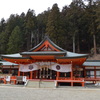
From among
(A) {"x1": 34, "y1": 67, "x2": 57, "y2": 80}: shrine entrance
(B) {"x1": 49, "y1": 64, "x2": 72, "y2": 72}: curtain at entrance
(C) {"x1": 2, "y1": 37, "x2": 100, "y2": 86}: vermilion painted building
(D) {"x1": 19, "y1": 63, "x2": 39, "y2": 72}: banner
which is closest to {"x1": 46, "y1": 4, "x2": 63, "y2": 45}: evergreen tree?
(C) {"x1": 2, "y1": 37, "x2": 100, "y2": 86}: vermilion painted building

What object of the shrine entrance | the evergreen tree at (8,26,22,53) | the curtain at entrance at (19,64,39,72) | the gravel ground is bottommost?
the gravel ground

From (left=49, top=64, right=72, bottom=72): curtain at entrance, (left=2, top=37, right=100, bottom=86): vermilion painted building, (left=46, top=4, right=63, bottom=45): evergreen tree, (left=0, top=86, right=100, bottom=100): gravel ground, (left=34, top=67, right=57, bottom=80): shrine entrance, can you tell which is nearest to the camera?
(left=0, top=86, right=100, bottom=100): gravel ground

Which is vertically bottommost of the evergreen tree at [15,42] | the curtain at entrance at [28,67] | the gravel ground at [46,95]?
the gravel ground at [46,95]

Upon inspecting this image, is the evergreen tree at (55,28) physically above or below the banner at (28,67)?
above

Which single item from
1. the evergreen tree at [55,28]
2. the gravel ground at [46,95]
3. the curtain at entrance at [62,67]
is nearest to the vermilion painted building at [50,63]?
the curtain at entrance at [62,67]

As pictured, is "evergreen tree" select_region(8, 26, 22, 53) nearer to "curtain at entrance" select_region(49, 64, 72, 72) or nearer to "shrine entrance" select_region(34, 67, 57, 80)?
"shrine entrance" select_region(34, 67, 57, 80)

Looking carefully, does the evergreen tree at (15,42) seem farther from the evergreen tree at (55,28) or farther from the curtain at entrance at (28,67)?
the curtain at entrance at (28,67)

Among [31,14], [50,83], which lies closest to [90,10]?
[31,14]

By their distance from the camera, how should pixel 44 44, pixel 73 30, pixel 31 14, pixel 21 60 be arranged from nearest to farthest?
1. pixel 21 60
2. pixel 44 44
3. pixel 73 30
4. pixel 31 14

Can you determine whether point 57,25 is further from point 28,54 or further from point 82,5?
point 28,54

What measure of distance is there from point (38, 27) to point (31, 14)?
647 cm

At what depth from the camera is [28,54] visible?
18.2 meters

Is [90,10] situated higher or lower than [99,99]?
higher

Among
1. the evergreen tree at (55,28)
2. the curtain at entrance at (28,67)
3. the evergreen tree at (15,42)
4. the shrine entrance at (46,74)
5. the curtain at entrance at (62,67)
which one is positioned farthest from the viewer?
the evergreen tree at (15,42)
